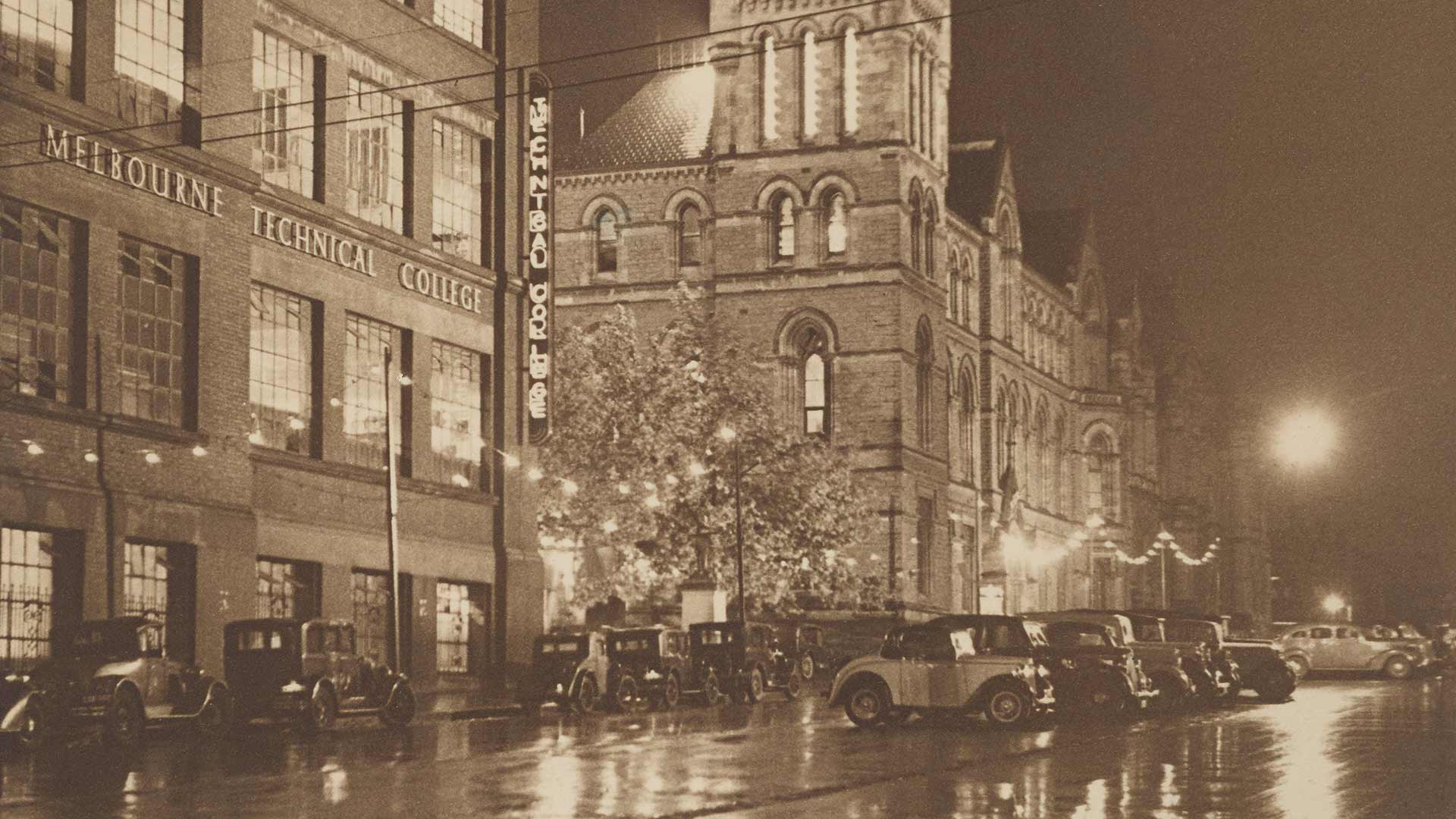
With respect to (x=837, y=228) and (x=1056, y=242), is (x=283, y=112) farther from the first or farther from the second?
(x=1056, y=242)

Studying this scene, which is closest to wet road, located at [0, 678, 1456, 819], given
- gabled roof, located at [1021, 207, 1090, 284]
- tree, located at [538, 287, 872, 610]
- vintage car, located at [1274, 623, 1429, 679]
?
vintage car, located at [1274, 623, 1429, 679]

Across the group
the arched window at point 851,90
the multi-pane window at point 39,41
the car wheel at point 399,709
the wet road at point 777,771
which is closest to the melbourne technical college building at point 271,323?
the multi-pane window at point 39,41

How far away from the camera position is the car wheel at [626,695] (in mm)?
41031

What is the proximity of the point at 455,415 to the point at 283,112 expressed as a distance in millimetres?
8495

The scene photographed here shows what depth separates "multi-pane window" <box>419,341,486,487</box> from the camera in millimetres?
45719

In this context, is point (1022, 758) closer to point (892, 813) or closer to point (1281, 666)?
point (892, 813)

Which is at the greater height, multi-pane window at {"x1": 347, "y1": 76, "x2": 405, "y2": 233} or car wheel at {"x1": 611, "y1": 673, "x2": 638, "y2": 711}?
multi-pane window at {"x1": 347, "y1": 76, "x2": 405, "y2": 233}

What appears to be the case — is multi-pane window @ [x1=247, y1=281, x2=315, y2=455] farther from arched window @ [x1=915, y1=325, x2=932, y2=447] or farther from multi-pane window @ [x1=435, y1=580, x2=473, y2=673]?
arched window @ [x1=915, y1=325, x2=932, y2=447]

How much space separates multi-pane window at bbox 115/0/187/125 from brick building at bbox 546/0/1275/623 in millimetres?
32835

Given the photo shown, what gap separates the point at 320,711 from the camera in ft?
111

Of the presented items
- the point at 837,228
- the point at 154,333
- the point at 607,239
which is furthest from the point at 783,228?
the point at 154,333

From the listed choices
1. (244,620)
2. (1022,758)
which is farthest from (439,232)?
(1022,758)

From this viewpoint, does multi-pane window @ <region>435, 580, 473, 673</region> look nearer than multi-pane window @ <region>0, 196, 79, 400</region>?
No

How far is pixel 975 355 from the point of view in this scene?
8756 centimetres
